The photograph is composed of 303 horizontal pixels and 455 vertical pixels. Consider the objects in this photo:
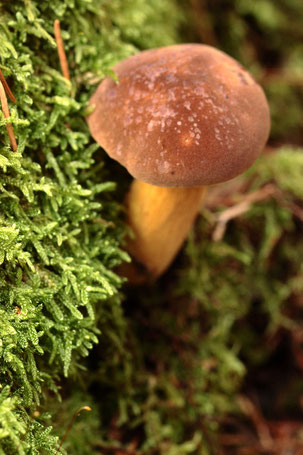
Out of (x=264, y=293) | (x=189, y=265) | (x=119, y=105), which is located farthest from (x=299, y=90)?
(x=119, y=105)

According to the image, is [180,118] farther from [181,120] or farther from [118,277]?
→ [118,277]

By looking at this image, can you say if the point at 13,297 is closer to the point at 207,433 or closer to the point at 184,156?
the point at 184,156

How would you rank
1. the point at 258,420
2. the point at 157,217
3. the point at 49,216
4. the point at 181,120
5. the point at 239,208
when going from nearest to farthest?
the point at 181,120 < the point at 49,216 < the point at 157,217 < the point at 239,208 < the point at 258,420

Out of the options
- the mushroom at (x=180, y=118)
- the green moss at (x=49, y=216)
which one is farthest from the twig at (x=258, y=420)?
the mushroom at (x=180, y=118)

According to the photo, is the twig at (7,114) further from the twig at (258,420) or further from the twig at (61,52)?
the twig at (258,420)

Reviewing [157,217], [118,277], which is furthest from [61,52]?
[118,277]
